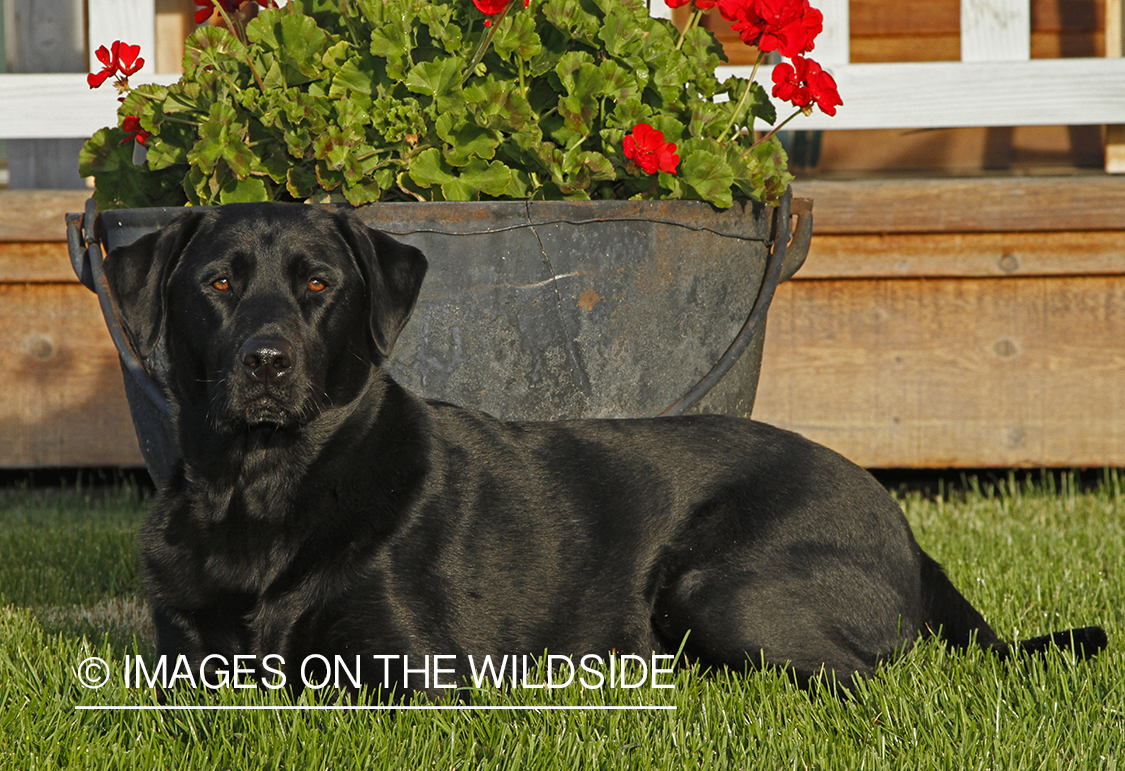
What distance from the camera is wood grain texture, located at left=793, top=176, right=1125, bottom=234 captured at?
184 inches

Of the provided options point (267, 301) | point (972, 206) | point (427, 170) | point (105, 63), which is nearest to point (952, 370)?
point (972, 206)

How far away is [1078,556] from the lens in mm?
3787

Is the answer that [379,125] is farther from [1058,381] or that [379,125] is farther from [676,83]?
[1058,381]

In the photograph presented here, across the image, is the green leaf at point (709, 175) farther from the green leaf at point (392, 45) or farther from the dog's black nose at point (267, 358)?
the dog's black nose at point (267, 358)

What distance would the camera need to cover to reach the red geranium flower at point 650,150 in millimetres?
2854

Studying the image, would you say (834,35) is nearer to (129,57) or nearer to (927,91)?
(927,91)

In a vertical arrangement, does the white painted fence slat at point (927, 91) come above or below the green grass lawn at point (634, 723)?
above

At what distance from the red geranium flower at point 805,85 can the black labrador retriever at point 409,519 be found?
0.98 m

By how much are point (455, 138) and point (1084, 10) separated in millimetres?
7268

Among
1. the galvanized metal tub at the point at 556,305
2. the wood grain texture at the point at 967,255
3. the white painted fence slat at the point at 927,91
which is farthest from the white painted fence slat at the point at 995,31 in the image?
the galvanized metal tub at the point at 556,305

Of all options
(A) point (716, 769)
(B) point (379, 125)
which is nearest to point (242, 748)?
(A) point (716, 769)

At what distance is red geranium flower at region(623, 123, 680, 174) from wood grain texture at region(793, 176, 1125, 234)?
1912 mm

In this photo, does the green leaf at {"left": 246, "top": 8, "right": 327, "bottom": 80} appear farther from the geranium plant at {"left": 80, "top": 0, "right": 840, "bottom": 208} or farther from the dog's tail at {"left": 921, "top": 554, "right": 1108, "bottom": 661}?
the dog's tail at {"left": 921, "top": 554, "right": 1108, "bottom": 661}

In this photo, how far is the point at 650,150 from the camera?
286 centimetres
